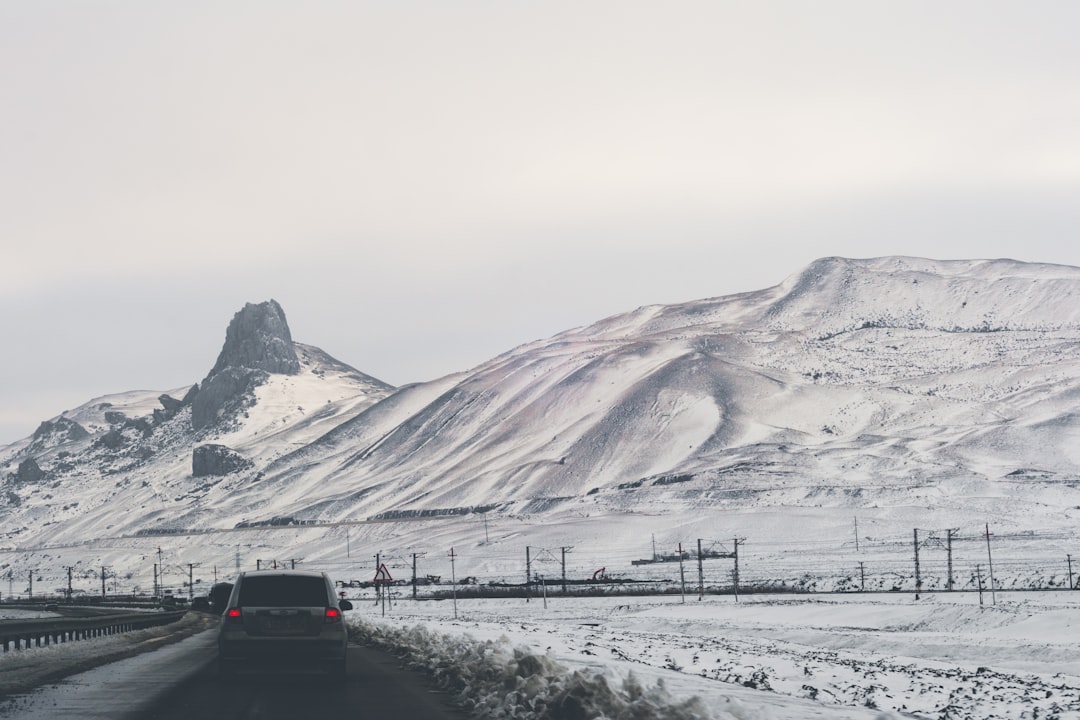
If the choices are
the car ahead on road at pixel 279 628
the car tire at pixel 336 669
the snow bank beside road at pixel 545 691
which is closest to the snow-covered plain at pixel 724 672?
the snow bank beside road at pixel 545 691

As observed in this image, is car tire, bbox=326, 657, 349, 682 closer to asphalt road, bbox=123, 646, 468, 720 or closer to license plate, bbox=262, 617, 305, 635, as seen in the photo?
asphalt road, bbox=123, 646, 468, 720

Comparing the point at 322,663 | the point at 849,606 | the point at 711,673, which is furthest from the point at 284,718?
the point at 849,606

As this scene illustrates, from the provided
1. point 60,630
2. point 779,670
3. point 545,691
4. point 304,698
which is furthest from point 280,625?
point 60,630

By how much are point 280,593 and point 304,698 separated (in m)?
4.06

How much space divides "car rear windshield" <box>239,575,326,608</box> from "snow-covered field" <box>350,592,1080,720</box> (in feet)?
12.0

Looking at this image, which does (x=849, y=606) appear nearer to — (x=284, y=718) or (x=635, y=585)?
(x=284, y=718)

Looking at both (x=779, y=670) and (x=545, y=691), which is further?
(x=779, y=670)

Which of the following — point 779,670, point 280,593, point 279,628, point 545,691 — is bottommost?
point 779,670

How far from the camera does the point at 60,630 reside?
60469 mm

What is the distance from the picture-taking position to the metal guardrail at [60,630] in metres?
53.1

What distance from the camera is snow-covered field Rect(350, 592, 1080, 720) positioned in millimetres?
21672

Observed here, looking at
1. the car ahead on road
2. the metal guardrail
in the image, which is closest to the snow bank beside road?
the car ahead on road

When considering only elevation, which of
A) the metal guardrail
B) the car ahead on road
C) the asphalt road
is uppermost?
the car ahead on road

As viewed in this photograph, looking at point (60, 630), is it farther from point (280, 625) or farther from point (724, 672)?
point (724, 672)
